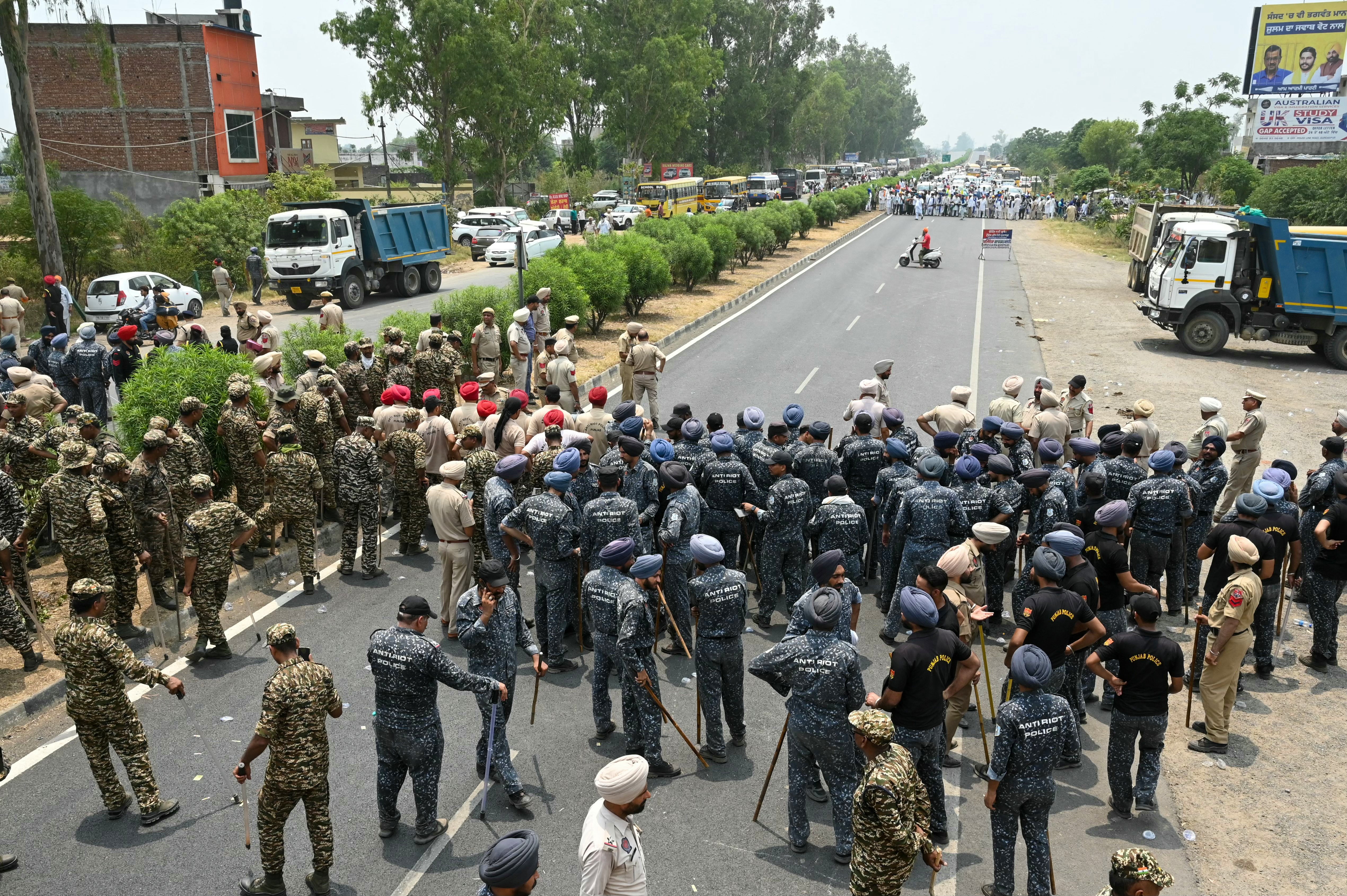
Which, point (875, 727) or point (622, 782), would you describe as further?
point (875, 727)

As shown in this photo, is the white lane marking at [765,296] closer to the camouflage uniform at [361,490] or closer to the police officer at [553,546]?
the camouflage uniform at [361,490]

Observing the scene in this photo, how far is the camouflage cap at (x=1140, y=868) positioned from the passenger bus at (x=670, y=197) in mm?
48422

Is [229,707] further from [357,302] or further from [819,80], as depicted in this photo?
[819,80]

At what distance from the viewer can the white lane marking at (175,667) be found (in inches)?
275

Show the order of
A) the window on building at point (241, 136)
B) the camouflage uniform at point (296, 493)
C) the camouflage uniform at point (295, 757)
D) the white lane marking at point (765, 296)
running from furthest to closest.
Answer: the window on building at point (241, 136) < the white lane marking at point (765, 296) < the camouflage uniform at point (296, 493) < the camouflage uniform at point (295, 757)

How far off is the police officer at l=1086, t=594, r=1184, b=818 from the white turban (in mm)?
3675

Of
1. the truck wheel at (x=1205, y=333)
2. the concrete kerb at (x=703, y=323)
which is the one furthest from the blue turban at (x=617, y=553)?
the truck wheel at (x=1205, y=333)

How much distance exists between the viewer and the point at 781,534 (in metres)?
9.02

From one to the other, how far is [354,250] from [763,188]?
139 feet

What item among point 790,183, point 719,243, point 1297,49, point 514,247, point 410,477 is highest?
point 1297,49

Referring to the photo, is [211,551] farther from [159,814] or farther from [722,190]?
[722,190]

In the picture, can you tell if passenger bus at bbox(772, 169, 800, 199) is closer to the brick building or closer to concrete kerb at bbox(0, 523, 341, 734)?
the brick building

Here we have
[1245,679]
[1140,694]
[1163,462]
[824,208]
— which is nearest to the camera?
[1140,694]

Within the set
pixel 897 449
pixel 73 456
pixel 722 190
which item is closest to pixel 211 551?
pixel 73 456
